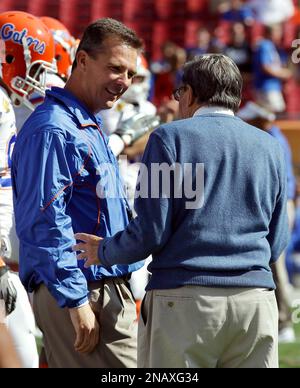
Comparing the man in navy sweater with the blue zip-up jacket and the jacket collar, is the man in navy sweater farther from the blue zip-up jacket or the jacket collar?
the jacket collar

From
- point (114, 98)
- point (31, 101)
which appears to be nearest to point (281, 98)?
point (31, 101)

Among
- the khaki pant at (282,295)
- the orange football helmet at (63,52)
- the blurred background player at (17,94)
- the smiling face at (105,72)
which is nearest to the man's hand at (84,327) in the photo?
the blurred background player at (17,94)

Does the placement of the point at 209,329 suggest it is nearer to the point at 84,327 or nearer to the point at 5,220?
the point at 84,327

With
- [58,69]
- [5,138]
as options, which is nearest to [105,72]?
[5,138]

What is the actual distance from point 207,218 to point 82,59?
84cm

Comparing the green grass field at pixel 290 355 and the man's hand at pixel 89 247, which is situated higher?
the man's hand at pixel 89 247

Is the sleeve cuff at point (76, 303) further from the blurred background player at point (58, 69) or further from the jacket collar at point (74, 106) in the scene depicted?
the blurred background player at point (58, 69)

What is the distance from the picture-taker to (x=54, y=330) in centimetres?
341

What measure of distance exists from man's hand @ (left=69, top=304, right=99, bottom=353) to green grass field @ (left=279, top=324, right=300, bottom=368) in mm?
2837

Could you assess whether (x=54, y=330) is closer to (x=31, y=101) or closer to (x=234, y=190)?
(x=234, y=190)

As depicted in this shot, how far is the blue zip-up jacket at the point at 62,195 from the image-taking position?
3.23m

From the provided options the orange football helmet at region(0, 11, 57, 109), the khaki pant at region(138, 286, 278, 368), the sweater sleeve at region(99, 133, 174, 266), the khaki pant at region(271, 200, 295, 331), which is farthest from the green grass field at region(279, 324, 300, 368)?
the sweater sleeve at region(99, 133, 174, 266)

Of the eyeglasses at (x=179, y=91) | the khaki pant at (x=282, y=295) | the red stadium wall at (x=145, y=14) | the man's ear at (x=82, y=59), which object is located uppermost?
the red stadium wall at (x=145, y=14)

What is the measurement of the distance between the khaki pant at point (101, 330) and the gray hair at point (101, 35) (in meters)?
0.87
